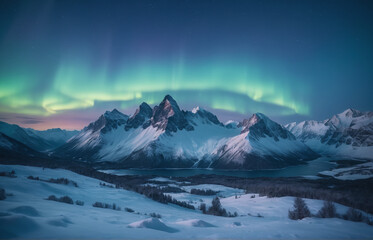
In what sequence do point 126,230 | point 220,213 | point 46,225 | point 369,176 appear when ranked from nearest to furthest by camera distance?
1. point 46,225
2. point 126,230
3. point 220,213
4. point 369,176

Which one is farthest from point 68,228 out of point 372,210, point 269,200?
point 372,210

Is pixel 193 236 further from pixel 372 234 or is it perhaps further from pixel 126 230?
pixel 372 234

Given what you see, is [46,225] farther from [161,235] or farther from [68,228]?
[161,235]

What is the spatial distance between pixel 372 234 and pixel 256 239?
212 inches

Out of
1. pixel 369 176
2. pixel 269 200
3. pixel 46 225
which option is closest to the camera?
pixel 46 225

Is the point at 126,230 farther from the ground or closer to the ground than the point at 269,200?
farther from the ground

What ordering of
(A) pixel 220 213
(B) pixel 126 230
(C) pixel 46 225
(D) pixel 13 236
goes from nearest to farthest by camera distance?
(D) pixel 13 236 → (C) pixel 46 225 → (B) pixel 126 230 → (A) pixel 220 213

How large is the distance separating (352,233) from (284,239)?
3.57 metres

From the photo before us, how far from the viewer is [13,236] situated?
5566mm

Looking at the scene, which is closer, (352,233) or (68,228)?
(68,228)

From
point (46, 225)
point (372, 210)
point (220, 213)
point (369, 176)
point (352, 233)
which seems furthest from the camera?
point (369, 176)

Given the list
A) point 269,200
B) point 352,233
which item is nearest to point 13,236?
point 352,233

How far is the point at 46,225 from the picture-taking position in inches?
253

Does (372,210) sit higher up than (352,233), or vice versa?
(352,233)
